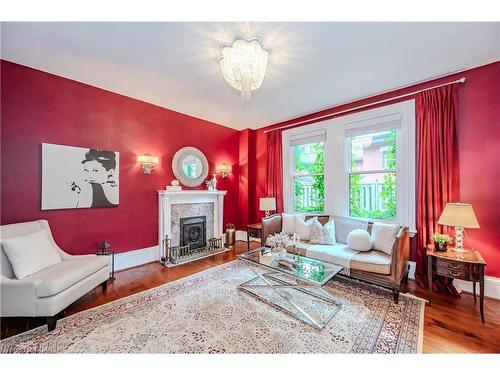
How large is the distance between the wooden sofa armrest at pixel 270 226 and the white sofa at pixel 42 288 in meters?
2.40

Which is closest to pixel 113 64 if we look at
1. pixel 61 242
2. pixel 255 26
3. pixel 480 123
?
pixel 255 26

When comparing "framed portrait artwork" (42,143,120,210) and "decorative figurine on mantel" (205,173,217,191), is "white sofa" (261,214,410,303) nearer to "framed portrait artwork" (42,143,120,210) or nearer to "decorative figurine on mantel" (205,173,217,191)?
"decorative figurine on mantel" (205,173,217,191)

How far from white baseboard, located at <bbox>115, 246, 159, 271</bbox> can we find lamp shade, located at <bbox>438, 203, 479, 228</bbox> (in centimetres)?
416

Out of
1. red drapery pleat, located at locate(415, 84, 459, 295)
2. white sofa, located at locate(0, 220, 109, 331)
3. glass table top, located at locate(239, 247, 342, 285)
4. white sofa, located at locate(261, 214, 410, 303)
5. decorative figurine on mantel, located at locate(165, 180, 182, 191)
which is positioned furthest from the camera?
decorative figurine on mantel, located at locate(165, 180, 182, 191)

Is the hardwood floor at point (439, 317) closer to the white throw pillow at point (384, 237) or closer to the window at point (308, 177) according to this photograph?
the white throw pillow at point (384, 237)

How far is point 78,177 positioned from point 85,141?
53 centimetres

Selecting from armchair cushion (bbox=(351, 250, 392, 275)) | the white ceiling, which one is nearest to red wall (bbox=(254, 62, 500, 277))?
the white ceiling

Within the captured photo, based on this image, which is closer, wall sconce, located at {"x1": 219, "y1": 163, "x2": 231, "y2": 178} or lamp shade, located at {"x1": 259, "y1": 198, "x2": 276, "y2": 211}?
lamp shade, located at {"x1": 259, "y1": 198, "x2": 276, "y2": 211}

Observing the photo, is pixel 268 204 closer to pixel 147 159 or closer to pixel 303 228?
pixel 303 228

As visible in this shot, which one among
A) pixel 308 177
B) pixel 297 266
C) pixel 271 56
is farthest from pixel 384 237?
pixel 271 56

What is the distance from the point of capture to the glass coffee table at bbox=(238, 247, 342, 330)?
6.41ft

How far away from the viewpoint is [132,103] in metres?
3.31

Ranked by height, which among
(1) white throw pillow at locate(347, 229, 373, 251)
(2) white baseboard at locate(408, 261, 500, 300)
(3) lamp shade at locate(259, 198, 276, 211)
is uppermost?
(3) lamp shade at locate(259, 198, 276, 211)

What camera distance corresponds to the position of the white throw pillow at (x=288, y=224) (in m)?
3.55
